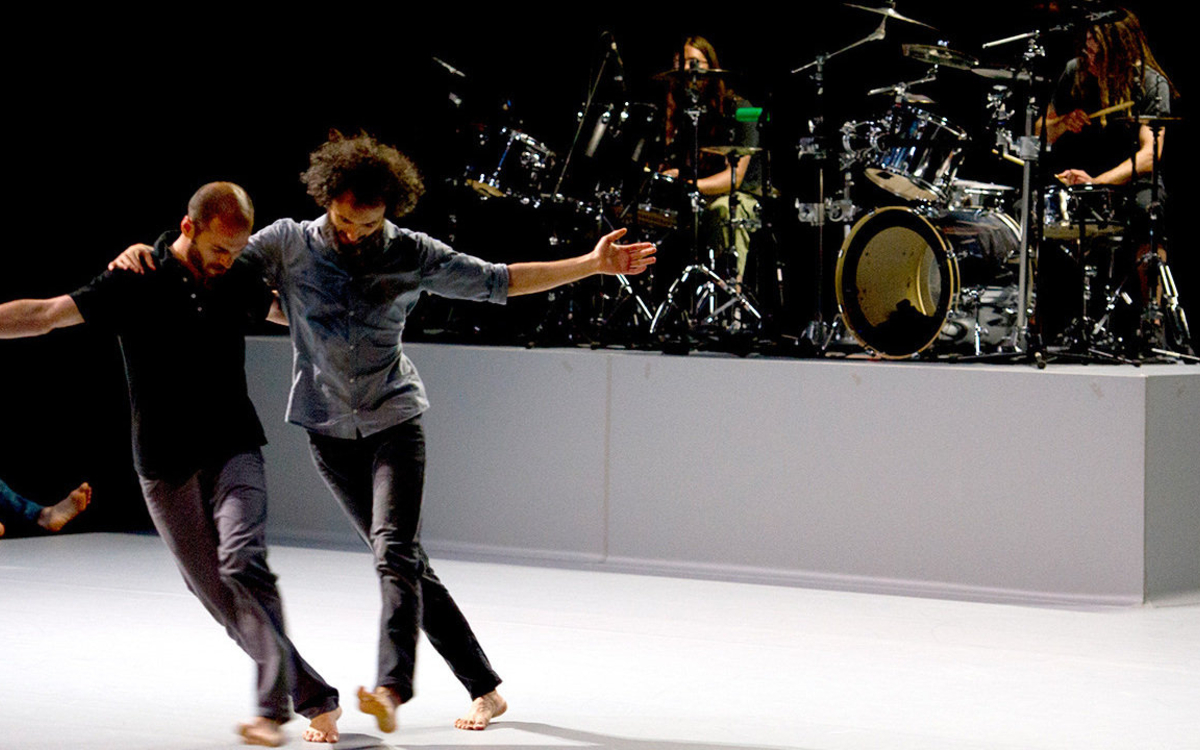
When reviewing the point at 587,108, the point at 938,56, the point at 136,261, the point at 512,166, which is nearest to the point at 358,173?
the point at 136,261

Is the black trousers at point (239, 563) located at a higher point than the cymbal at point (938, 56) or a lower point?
lower

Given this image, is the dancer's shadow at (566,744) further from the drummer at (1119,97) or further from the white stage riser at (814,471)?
the drummer at (1119,97)

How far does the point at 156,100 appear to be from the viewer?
287 inches

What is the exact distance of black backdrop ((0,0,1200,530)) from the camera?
6.89 meters

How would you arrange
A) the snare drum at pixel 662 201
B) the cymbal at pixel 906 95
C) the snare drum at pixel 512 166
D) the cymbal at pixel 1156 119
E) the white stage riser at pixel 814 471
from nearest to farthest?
the white stage riser at pixel 814 471 → the cymbal at pixel 1156 119 → the cymbal at pixel 906 95 → the snare drum at pixel 662 201 → the snare drum at pixel 512 166

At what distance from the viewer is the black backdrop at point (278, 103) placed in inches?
271

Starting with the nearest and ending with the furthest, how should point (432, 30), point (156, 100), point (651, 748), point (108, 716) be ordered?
point (651, 748) → point (108, 716) → point (156, 100) → point (432, 30)

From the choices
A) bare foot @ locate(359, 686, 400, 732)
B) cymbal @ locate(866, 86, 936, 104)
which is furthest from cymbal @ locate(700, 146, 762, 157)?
bare foot @ locate(359, 686, 400, 732)

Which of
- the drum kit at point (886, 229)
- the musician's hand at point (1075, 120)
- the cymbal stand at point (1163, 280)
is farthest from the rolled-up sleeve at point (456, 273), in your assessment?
the musician's hand at point (1075, 120)

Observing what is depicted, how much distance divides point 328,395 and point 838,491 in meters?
2.93

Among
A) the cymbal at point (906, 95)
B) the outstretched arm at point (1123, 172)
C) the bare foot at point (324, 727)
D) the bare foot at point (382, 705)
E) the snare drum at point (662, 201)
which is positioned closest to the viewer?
the bare foot at point (382, 705)

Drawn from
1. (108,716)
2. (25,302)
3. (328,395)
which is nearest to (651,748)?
(328,395)

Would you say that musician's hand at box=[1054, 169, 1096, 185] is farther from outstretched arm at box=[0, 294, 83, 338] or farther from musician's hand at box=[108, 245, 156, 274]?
outstretched arm at box=[0, 294, 83, 338]

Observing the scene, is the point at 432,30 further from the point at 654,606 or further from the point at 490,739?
the point at 490,739
